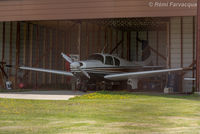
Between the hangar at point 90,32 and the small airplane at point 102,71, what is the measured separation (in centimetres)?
103

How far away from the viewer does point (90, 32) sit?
1035 inches

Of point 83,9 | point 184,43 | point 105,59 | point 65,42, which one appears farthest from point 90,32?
point 184,43

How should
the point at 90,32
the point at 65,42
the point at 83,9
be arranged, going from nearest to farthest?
the point at 83,9 < the point at 65,42 < the point at 90,32

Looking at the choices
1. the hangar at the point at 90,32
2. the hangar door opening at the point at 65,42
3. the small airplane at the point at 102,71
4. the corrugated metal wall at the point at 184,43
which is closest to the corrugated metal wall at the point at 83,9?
the hangar at the point at 90,32

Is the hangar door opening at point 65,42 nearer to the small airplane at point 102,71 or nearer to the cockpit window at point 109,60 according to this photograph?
the small airplane at point 102,71

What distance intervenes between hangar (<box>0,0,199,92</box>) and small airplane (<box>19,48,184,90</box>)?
1.03 m

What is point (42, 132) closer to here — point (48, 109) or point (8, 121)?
point (8, 121)

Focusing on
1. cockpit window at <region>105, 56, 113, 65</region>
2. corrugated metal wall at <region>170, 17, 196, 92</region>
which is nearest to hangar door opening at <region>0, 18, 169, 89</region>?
cockpit window at <region>105, 56, 113, 65</region>

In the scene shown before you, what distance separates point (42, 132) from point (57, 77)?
65.3ft

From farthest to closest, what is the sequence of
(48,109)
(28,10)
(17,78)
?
(17,78), (28,10), (48,109)

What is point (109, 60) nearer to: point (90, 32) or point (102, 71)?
point (102, 71)

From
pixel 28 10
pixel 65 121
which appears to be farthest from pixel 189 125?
pixel 28 10

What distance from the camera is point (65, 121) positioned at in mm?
7246

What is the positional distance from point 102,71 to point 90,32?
797 cm
